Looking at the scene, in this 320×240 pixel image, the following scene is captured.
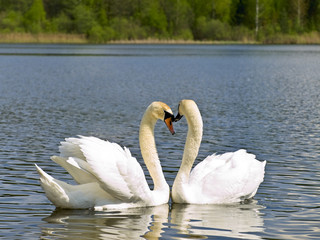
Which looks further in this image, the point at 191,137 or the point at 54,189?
the point at 191,137

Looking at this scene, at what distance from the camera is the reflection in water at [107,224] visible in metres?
7.60

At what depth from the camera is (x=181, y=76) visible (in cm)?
4238

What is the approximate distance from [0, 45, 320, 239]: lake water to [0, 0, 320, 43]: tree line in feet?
266

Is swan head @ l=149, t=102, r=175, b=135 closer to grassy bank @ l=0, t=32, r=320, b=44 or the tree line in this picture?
grassy bank @ l=0, t=32, r=320, b=44

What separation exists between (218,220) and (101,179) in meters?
1.52

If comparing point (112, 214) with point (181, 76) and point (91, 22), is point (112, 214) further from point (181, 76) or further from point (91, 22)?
point (91, 22)

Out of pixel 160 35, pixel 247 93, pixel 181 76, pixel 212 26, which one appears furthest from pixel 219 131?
pixel 160 35

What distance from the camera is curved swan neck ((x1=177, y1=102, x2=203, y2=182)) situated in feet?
30.0

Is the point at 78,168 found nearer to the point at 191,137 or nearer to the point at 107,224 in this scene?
the point at 107,224

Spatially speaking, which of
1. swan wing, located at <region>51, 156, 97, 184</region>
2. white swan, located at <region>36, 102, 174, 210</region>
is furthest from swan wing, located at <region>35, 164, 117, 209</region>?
swan wing, located at <region>51, 156, 97, 184</region>

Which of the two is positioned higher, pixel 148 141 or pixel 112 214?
pixel 148 141

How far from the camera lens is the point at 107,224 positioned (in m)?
8.04

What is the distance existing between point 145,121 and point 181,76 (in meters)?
33.4

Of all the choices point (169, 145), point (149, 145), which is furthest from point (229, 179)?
point (169, 145)
